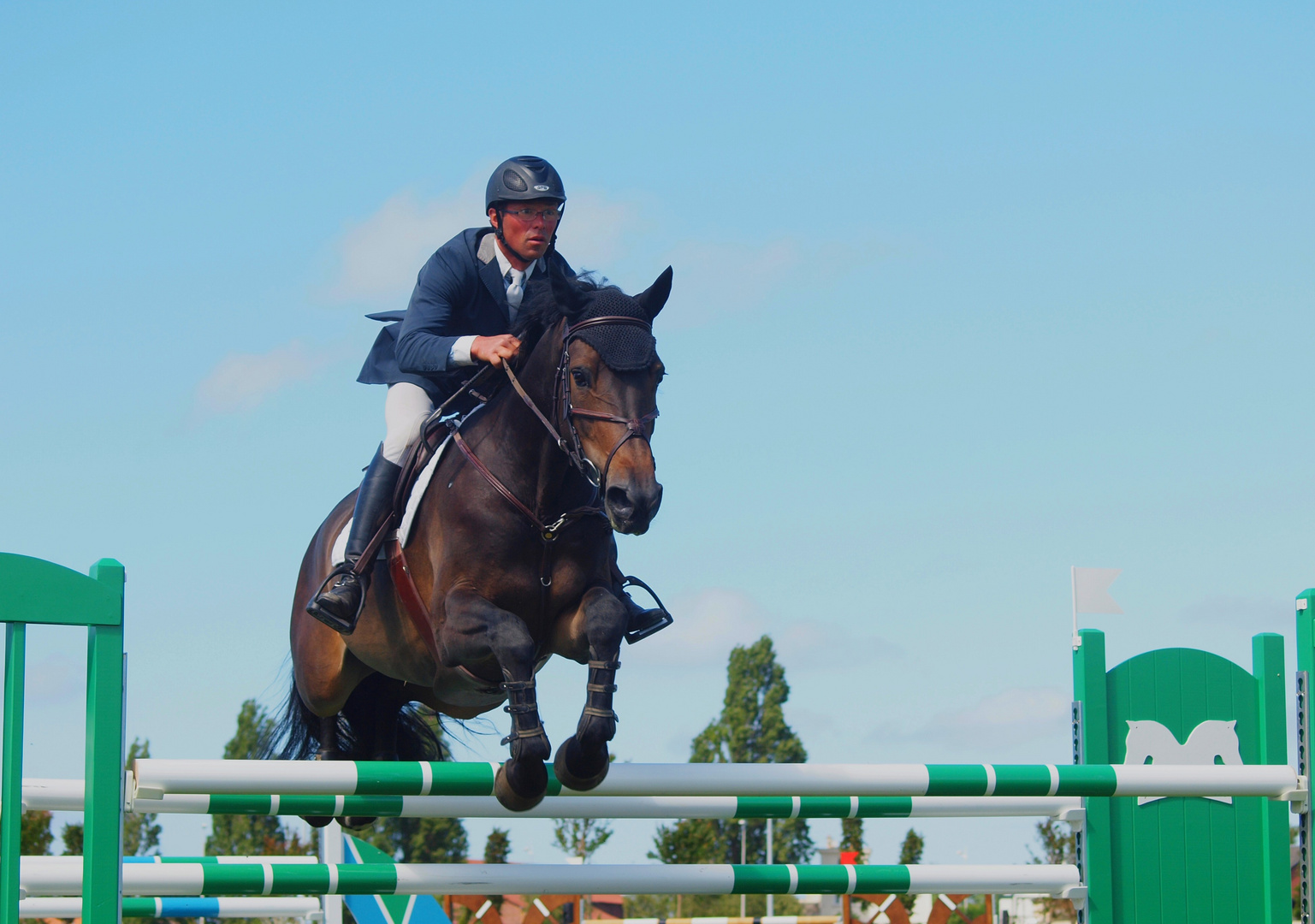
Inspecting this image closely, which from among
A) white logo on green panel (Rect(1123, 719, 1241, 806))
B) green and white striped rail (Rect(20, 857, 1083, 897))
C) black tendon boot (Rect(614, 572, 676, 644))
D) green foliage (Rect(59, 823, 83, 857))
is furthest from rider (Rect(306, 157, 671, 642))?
green foliage (Rect(59, 823, 83, 857))

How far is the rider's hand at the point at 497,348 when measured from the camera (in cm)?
406

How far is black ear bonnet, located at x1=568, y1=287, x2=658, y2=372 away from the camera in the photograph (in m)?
3.67

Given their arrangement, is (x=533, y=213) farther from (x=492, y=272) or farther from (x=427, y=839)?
(x=427, y=839)

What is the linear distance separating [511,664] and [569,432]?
0.64 m

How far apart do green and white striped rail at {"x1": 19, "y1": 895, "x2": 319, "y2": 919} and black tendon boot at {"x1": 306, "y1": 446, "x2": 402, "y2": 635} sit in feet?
3.45

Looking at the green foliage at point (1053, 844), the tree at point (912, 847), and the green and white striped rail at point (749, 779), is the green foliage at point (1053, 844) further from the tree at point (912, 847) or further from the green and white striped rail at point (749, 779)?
the green and white striped rail at point (749, 779)

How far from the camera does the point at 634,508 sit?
3.39 m

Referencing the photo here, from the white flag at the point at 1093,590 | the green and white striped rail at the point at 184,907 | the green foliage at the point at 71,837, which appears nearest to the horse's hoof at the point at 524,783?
the green and white striped rail at the point at 184,907

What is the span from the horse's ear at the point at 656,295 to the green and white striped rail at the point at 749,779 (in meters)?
1.24

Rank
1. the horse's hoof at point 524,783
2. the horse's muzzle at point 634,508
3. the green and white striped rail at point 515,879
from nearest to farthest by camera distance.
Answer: the horse's muzzle at point 634,508
the horse's hoof at point 524,783
the green and white striped rail at point 515,879

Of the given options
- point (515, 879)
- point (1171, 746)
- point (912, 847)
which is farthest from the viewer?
point (912, 847)

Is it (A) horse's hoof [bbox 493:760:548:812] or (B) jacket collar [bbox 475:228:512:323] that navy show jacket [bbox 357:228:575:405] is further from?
(A) horse's hoof [bbox 493:760:548:812]

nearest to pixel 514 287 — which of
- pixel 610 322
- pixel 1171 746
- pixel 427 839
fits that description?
pixel 610 322

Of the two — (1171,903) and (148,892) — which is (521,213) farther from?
(1171,903)
